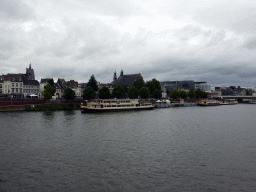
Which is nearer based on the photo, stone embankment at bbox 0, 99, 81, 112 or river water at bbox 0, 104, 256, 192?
river water at bbox 0, 104, 256, 192

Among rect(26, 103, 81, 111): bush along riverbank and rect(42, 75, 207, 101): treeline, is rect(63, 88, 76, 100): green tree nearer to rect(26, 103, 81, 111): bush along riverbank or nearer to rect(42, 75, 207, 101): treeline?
rect(42, 75, 207, 101): treeline

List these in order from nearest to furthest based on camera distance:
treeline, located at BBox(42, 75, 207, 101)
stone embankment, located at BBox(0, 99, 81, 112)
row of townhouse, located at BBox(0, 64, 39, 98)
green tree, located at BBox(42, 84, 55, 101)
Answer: stone embankment, located at BBox(0, 99, 81, 112) < green tree, located at BBox(42, 84, 55, 101) < treeline, located at BBox(42, 75, 207, 101) < row of townhouse, located at BBox(0, 64, 39, 98)

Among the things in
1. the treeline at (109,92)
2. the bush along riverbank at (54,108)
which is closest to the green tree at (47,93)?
the treeline at (109,92)

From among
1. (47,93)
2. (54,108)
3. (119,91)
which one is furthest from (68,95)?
(119,91)

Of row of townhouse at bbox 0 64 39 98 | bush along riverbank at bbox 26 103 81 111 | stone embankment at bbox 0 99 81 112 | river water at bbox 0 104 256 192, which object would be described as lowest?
river water at bbox 0 104 256 192

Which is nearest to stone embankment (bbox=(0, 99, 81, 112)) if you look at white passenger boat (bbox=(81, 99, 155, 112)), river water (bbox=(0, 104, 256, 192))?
white passenger boat (bbox=(81, 99, 155, 112))

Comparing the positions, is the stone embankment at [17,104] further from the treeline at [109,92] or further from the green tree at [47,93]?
the treeline at [109,92]

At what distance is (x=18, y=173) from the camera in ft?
67.7

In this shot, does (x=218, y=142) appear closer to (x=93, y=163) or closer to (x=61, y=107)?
(x=93, y=163)

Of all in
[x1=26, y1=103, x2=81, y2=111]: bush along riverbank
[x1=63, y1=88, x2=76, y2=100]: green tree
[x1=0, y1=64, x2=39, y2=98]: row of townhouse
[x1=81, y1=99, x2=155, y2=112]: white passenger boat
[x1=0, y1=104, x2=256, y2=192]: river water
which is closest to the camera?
[x1=0, y1=104, x2=256, y2=192]: river water

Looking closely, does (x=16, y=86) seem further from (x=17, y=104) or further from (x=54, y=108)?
(x=54, y=108)

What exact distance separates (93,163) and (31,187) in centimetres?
703

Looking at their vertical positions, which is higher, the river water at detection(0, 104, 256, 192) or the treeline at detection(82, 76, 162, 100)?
the treeline at detection(82, 76, 162, 100)

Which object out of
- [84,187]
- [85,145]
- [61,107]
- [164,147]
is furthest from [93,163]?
[61,107]
